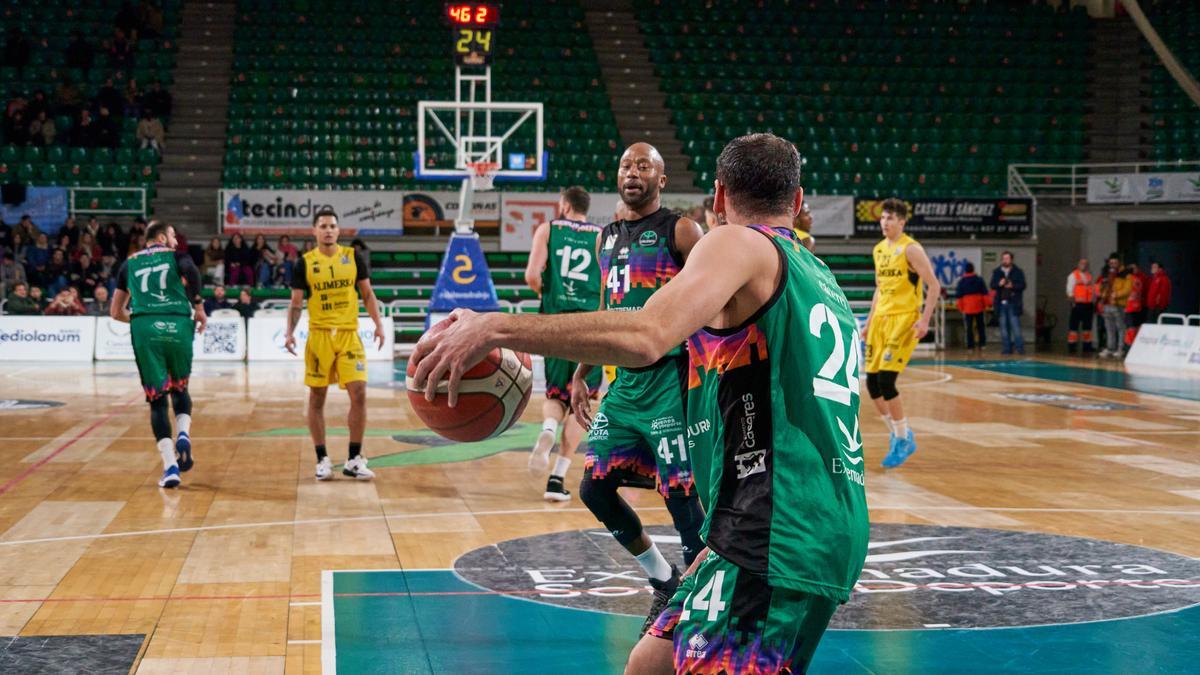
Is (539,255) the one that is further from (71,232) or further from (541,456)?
(71,232)

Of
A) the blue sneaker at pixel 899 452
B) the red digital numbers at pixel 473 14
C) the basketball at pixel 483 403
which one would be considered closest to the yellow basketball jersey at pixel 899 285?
the blue sneaker at pixel 899 452

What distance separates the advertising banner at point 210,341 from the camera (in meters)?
20.4

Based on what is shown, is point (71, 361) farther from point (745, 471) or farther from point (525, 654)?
point (745, 471)

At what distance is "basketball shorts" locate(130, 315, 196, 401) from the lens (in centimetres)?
895

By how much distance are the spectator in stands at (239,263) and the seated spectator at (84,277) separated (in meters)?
2.24

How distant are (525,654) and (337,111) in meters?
23.2

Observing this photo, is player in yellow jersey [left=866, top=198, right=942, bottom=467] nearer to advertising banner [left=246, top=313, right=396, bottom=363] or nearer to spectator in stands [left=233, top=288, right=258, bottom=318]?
advertising banner [left=246, top=313, right=396, bottom=363]

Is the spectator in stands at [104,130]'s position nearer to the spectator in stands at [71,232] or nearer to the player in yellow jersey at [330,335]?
the spectator in stands at [71,232]

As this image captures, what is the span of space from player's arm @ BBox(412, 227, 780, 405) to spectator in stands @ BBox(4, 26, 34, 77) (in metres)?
26.7

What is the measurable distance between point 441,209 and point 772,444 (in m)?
22.2

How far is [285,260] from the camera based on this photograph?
75.6 feet

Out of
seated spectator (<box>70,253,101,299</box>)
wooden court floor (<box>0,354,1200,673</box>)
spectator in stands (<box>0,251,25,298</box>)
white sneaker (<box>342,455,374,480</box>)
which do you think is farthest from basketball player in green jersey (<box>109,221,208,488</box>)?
spectator in stands (<box>0,251,25,298</box>)

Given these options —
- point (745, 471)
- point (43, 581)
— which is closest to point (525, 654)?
point (745, 471)

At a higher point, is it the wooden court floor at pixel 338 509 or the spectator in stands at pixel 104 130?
the spectator in stands at pixel 104 130
